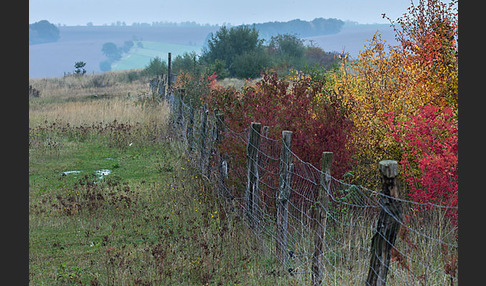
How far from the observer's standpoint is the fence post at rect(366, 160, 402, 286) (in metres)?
4.52

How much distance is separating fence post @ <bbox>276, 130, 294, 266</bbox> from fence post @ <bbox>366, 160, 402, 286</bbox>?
8.46ft

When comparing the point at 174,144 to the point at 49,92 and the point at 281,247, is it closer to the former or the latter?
the point at 281,247

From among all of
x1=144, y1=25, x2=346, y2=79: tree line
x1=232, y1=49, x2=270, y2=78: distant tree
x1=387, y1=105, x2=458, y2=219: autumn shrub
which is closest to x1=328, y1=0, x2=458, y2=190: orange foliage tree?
x1=387, y1=105, x2=458, y2=219: autumn shrub

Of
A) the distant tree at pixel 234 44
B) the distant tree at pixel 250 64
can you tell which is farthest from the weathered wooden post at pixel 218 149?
the distant tree at pixel 234 44

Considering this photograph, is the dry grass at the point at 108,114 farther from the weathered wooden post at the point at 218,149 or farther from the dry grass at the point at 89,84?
the dry grass at the point at 89,84

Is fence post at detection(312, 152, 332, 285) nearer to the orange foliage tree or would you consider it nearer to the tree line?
the orange foliage tree

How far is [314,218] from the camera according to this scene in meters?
8.65

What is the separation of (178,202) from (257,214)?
2670 mm

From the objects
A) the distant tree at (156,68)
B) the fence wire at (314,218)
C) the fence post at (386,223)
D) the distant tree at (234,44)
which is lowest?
the fence wire at (314,218)

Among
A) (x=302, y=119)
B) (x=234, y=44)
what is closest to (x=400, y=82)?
(x=302, y=119)

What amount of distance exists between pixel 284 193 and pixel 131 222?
12.7 ft

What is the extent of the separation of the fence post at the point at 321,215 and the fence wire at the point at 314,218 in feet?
0.06

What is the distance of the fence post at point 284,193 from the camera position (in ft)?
24.0

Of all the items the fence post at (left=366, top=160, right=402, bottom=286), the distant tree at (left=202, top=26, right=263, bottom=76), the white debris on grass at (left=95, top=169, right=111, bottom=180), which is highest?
the distant tree at (left=202, top=26, right=263, bottom=76)
